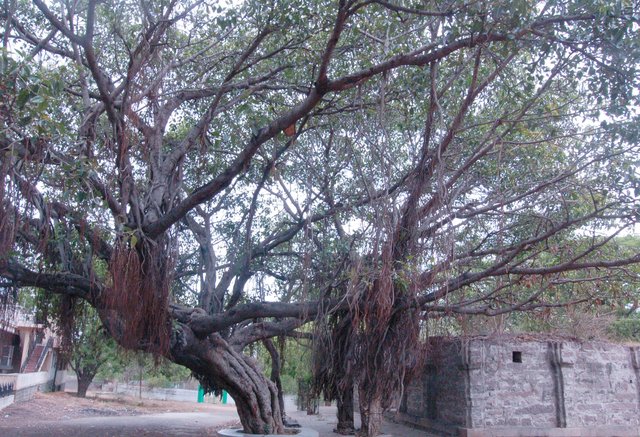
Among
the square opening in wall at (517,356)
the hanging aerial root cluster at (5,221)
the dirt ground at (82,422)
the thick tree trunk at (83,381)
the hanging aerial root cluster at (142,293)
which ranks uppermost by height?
the hanging aerial root cluster at (5,221)

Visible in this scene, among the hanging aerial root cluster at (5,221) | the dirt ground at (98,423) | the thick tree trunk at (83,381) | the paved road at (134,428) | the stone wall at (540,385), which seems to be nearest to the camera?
the hanging aerial root cluster at (5,221)

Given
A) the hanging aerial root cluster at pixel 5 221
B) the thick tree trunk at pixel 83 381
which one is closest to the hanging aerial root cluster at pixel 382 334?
the hanging aerial root cluster at pixel 5 221

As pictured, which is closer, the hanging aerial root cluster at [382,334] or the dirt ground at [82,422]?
the hanging aerial root cluster at [382,334]

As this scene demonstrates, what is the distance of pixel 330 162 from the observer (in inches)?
406

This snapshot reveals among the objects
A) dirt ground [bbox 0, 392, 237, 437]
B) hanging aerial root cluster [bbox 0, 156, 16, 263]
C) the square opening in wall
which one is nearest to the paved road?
dirt ground [bbox 0, 392, 237, 437]

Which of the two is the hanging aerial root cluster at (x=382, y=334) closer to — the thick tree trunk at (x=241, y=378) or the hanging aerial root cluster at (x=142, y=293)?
the hanging aerial root cluster at (x=142, y=293)

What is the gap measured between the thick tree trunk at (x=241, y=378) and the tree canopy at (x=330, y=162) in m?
0.04

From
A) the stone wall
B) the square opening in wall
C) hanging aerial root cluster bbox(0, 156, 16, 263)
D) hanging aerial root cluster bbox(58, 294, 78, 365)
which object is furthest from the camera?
the square opening in wall

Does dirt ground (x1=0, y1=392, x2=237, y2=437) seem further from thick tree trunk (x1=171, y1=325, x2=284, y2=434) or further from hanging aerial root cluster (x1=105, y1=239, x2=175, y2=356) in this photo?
hanging aerial root cluster (x1=105, y1=239, x2=175, y2=356)

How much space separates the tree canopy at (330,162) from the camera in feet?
21.4

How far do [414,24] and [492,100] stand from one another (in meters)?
2.25

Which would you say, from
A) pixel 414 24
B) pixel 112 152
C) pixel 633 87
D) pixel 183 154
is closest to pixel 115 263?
pixel 112 152

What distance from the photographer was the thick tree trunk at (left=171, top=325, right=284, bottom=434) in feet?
32.0

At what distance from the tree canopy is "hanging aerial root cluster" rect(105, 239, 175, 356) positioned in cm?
3
